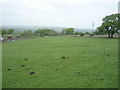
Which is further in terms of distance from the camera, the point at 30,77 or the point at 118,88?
the point at 30,77

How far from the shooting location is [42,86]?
4.57 meters

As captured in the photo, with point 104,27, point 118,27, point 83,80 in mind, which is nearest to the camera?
point 83,80

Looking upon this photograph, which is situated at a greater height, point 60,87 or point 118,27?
point 118,27

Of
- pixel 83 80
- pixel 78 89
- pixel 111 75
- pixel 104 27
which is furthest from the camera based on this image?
Result: pixel 104 27

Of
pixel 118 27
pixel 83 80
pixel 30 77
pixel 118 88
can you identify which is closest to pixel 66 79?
pixel 83 80

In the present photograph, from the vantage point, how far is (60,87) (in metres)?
4.46

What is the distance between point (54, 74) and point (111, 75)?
6.91ft

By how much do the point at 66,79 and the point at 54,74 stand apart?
75 cm

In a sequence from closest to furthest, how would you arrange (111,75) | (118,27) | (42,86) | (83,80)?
(42,86), (83,80), (111,75), (118,27)

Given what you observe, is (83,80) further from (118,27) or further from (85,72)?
(118,27)

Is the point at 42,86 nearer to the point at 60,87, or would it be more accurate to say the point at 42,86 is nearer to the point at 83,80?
the point at 60,87

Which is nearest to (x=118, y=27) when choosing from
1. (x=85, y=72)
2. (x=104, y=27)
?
(x=104, y=27)

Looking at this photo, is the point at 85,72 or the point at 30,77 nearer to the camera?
the point at 30,77

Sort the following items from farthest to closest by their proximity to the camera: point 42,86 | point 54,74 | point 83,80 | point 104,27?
point 104,27 → point 54,74 → point 83,80 → point 42,86
